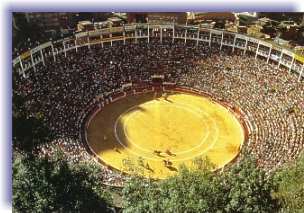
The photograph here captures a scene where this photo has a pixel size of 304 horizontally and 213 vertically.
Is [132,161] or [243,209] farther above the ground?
[243,209]

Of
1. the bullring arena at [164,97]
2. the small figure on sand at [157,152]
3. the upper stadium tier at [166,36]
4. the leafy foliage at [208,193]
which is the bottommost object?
the small figure on sand at [157,152]

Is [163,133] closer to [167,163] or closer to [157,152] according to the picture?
[157,152]

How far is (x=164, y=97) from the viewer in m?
32.3

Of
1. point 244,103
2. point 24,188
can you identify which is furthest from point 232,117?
point 24,188

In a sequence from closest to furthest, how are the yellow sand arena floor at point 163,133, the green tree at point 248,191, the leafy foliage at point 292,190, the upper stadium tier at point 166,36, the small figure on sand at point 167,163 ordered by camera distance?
the leafy foliage at point 292,190
the green tree at point 248,191
the small figure on sand at point 167,163
the yellow sand arena floor at point 163,133
the upper stadium tier at point 166,36

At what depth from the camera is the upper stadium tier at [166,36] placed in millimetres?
30156

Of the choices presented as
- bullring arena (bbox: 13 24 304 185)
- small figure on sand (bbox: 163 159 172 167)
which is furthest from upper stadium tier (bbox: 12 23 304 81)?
small figure on sand (bbox: 163 159 172 167)

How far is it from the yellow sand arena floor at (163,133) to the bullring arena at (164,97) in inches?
2.3

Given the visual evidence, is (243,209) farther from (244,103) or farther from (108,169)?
(244,103)

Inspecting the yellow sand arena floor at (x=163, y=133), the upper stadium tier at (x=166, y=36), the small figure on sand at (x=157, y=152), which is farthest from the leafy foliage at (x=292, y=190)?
the upper stadium tier at (x=166, y=36)

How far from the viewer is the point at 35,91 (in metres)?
28.9

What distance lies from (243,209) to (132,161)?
1110 centimetres

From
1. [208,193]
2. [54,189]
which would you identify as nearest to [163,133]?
[54,189]

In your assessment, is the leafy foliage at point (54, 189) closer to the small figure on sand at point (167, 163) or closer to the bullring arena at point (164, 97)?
the bullring arena at point (164, 97)
